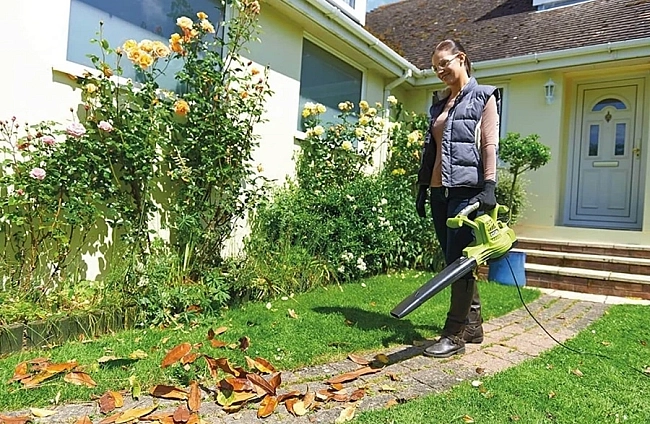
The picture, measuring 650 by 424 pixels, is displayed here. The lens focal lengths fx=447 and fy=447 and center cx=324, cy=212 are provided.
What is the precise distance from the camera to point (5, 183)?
2742mm

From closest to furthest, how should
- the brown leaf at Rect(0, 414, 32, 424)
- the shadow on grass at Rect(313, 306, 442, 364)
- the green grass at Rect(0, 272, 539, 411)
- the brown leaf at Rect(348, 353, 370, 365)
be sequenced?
the brown leaf at Rect(0, 414, 32, 424) < the green grass at Rect(0, 272, 539, 411) < the brown leaf at Rect(348, 353, 370, 365) < the shadow on grass at Rect(313, 306, 442, 364)

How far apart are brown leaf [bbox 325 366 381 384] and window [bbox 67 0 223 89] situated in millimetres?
2889

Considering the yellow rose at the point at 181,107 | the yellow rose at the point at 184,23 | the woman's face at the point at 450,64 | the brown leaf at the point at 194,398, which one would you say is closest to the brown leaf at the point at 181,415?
the brown leaf at the point at 194,398

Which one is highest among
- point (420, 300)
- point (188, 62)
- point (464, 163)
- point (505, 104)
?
point (505, 104)

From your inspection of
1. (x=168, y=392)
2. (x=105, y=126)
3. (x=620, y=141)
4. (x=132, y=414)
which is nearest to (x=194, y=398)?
(x=168, y=392)

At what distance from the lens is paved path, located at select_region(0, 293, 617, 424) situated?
1.86 metres

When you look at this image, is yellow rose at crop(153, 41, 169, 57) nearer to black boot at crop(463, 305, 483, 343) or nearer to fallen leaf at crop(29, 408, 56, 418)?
fallen leaf at crop(29, 408, 56, 418)

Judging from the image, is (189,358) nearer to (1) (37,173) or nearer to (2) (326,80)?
(1) (37,173)

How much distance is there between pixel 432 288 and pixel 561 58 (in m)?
6.24

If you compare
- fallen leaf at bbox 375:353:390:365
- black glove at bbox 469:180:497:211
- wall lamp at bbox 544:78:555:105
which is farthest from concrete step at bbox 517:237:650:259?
fallen leaf at bbox 375:353:390:365

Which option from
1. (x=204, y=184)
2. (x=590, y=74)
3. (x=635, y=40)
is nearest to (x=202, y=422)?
(x=204, y=184)

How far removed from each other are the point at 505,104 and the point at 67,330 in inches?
290

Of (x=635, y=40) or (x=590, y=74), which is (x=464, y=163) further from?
(x=590, y=74)

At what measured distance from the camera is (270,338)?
279 cm
